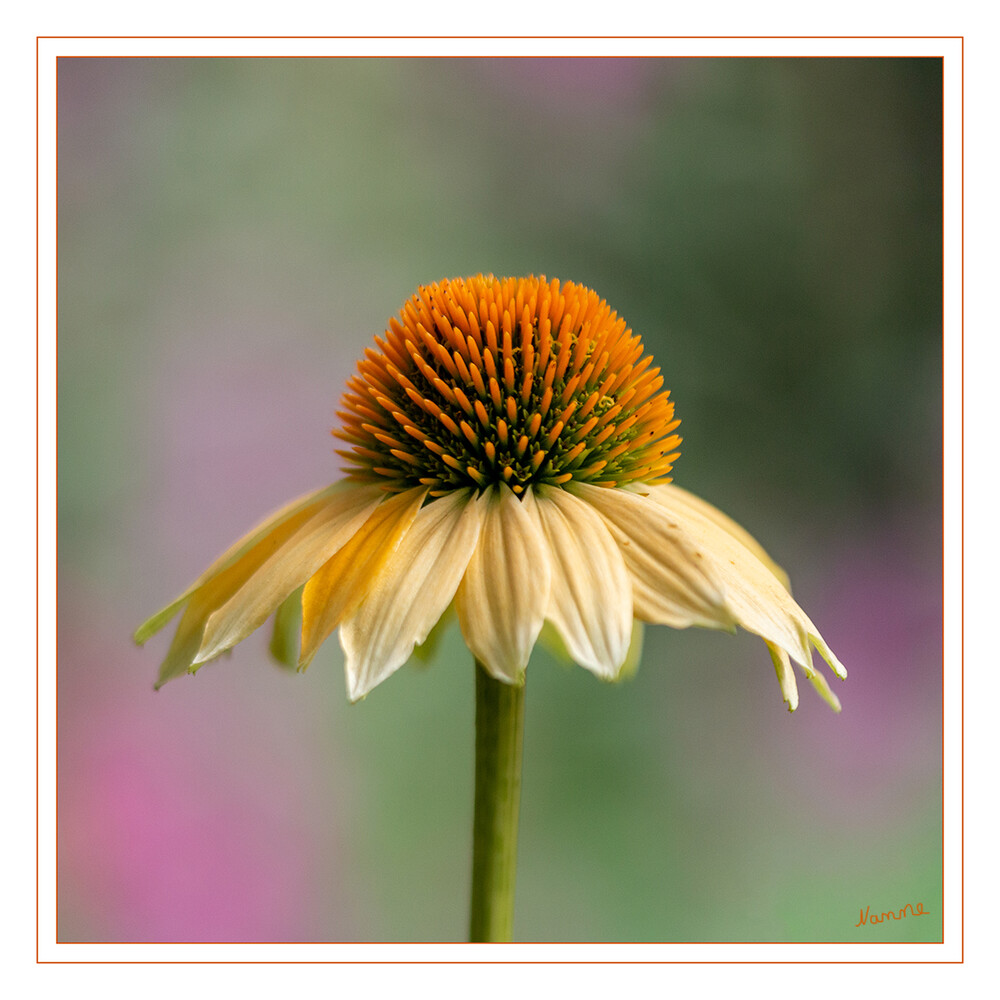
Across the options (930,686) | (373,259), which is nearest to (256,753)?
(373,259)

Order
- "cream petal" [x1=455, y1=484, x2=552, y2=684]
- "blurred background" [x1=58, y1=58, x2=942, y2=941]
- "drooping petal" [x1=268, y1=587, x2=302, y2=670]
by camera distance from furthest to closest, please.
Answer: "blurred background" [x1=58, y1=58, x2=942, y2=941] < "drooping petal" [x1=268, y1=587, x2=302, y2=670] < "cream petal" [x1=455, y1=484, x2=552, y2=684]

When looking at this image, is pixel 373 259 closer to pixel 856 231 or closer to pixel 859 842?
pixel 856 231

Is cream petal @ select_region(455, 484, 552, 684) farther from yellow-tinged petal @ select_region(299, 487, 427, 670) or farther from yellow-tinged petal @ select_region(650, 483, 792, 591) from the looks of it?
yellow-tinged petal @ select_region(650, 483, 792, 591)

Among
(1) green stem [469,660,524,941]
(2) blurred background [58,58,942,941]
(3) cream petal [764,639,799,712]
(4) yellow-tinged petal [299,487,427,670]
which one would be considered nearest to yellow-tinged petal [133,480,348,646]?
(4) yellow-tinged petal [299,487,427,670]

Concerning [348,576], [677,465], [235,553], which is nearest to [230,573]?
[235,553]

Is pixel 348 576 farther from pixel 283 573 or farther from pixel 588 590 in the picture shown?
pixel 588 590
